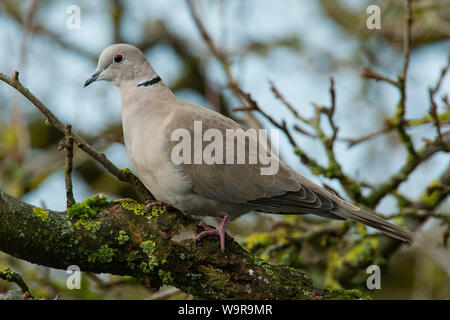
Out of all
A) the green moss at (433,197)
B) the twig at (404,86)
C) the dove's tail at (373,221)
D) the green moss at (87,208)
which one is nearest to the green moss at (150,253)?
the green moss at (87,208)

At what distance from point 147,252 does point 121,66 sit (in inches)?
58.3

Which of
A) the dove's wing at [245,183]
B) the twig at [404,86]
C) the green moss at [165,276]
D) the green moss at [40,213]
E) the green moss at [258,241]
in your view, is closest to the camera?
the green moss at [40,213]

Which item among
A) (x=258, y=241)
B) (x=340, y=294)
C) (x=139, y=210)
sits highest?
(x=258, y=241)

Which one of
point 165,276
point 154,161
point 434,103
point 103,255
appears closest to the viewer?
point 103,255

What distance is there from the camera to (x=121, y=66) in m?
3.61

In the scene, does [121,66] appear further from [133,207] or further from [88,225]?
[88,225]

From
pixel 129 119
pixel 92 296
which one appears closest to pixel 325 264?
pixel 92 296

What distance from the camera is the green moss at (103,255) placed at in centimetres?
252

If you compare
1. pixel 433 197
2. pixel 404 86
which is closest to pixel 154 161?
pixel 404 86

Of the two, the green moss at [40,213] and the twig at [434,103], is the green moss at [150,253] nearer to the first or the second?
the green moss at [40,213]

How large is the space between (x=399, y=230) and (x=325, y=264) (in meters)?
1.56

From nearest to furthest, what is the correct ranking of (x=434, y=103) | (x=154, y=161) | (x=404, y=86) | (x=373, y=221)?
(x=154, y=161)
(x=373, y=221)
(x=434, y=103)
(x=404, y=86)

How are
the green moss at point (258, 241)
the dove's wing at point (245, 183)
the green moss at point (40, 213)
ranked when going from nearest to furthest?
1. the green moss at point (40, 213)
2. the dove's wing at point (245, 183)
3. the green moss at point (258, 241)

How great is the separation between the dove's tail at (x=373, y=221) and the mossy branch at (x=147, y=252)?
52 centimetres
